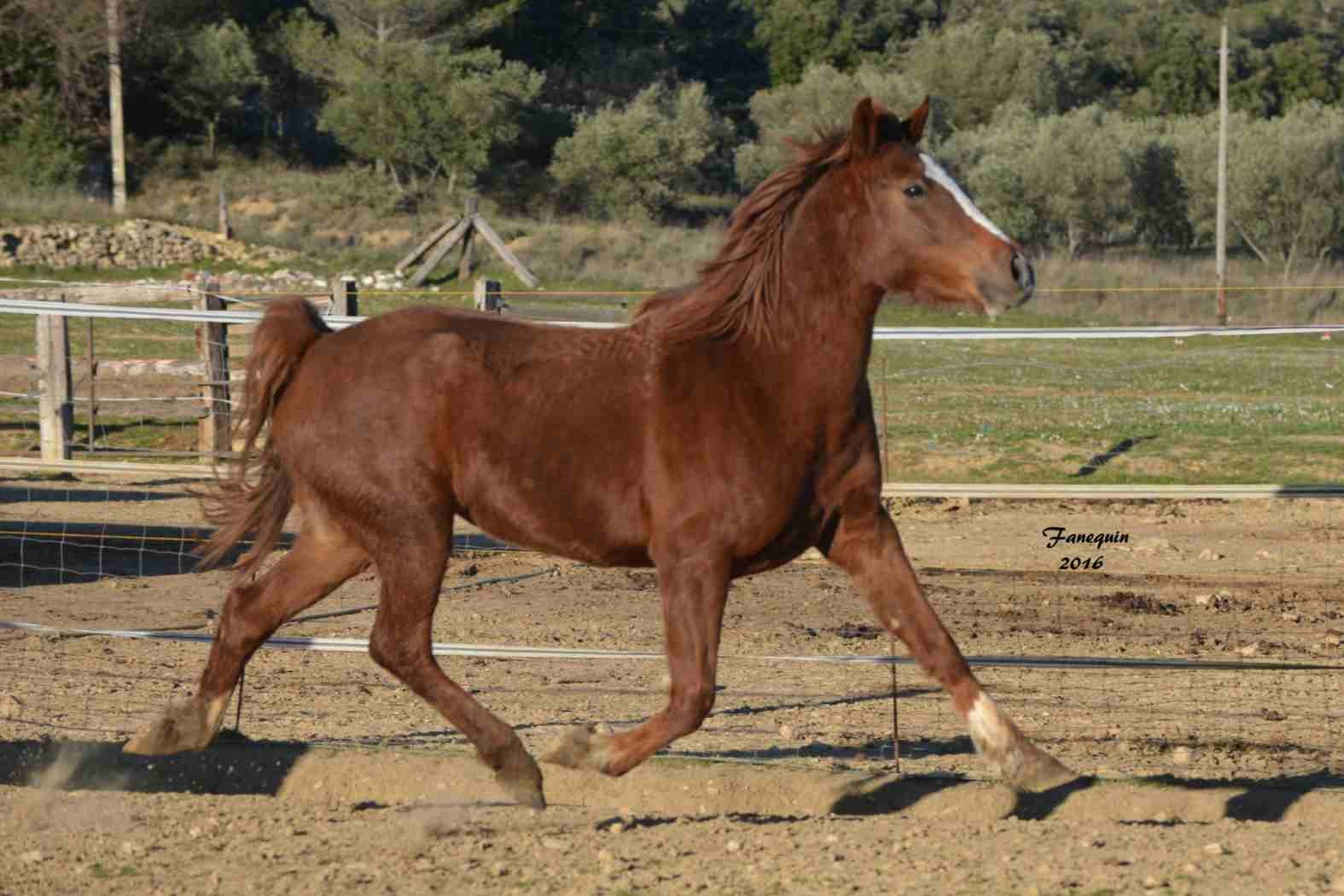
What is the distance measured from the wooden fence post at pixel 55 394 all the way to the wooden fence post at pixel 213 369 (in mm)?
1179

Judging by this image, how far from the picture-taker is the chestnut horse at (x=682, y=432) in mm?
5043

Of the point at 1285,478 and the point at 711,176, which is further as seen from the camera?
the point at 711,176

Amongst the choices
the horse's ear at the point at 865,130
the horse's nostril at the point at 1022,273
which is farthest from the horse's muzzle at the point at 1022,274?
the horse's ear at the point at 865,130

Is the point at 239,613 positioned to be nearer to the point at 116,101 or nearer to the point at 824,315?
the point at 824,315

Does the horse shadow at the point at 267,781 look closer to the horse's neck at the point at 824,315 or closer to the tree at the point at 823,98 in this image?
the horse's neck at the point at 824,315

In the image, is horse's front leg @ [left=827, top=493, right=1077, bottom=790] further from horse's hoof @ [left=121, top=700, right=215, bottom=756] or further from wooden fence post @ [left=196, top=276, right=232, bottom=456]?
wooden fence post @ [left=196, top=276, right=232, bottom=456]

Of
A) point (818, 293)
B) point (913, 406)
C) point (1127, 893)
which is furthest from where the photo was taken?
point (913, 406)

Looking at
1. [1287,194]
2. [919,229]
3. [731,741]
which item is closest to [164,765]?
[731,741]

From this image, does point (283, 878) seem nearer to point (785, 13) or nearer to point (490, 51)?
point (490, 51)

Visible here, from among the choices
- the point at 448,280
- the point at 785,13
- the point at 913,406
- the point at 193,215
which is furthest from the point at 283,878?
the point at 785,13

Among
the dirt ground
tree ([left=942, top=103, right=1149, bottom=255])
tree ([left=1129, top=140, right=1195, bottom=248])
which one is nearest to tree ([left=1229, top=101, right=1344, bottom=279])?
tree ([left=942, top=103, right=1149, bottom=255])

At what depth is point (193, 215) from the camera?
→ 40.1 m

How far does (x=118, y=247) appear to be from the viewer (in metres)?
32.9

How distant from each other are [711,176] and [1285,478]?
127 ft
